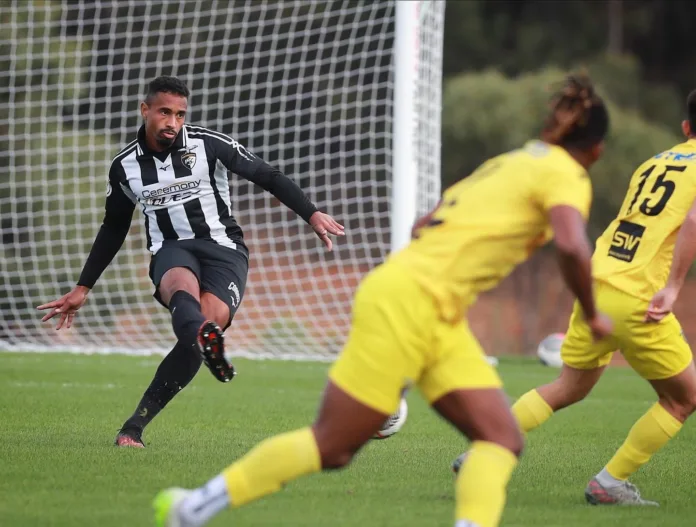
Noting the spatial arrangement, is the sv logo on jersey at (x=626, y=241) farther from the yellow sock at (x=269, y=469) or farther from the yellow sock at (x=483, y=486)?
the yellow sock at (x=269, y=469)

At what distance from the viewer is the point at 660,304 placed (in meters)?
5.19

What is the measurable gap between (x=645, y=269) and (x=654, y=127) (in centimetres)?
2407

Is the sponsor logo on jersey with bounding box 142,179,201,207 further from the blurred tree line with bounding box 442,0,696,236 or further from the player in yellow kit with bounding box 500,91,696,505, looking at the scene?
the blurred tree line with bounding box 442,0,696,236

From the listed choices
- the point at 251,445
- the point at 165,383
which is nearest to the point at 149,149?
the point at 165,383

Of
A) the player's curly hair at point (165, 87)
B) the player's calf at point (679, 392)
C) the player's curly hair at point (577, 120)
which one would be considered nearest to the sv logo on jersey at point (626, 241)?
the player's calf at point (679, 392)

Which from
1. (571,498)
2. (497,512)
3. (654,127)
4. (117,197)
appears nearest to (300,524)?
(497,512)

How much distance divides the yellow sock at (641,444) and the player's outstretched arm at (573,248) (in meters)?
1.51

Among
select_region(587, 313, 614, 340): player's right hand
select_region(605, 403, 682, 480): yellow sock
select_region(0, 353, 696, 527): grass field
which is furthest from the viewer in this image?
select_region(605, 403, 682, 480): yellow sock

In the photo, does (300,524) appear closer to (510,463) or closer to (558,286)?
(510,463)

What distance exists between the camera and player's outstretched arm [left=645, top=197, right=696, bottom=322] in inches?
205

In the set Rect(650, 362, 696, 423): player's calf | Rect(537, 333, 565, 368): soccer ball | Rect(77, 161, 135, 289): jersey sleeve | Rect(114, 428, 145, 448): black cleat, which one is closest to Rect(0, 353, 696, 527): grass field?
Rect(114, 428, 145, 448): black cleat

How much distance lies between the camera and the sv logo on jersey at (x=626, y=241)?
5.42m

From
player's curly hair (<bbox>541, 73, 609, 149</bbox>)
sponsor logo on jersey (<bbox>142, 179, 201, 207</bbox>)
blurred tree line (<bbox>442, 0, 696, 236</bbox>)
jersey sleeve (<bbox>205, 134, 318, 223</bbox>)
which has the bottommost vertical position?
blurred tree line (<bbox>442, 0, 696, 236</bbox>)

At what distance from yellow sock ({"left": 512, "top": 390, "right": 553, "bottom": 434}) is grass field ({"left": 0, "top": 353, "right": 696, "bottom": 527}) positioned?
30 centimetres
